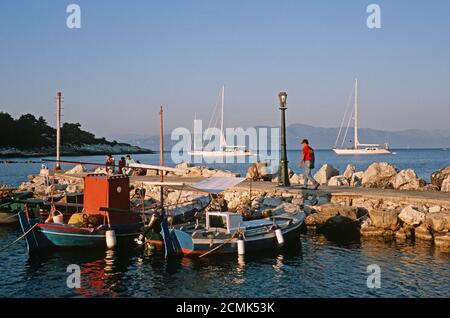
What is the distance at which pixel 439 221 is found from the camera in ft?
55.8

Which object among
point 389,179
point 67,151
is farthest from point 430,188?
point 67,151

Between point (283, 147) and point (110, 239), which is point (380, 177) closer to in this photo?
point (283, 147)

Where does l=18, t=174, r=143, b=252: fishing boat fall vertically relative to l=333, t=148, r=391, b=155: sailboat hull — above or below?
below

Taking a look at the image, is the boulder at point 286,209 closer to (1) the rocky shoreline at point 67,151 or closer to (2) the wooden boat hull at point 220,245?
(2) the wooden boat hull at point 220,245

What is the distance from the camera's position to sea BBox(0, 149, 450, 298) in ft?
40.4

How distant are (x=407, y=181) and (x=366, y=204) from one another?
4797 millimetres

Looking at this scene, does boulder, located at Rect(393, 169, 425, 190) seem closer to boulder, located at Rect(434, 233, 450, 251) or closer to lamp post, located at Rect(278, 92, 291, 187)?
lamp post, located at Rect(278, 92, 291, 187)

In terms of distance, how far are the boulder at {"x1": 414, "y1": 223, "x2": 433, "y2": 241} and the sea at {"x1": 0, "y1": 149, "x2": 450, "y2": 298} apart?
1.93ft

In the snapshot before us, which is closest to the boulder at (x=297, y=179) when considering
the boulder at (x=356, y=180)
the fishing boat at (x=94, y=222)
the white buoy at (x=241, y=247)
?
the boulder at (x=356, y=180)

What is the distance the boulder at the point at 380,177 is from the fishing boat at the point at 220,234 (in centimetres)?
920

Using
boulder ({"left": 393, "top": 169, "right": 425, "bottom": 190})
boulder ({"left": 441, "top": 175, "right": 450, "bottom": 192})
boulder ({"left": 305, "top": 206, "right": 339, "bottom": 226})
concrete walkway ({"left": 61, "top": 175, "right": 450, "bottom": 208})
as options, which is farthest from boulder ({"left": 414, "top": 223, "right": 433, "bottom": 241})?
boulder ({"left": 393, "top": 169, "right": 425, "bottom": 190})

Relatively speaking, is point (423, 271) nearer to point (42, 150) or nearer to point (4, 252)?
point (4, 252)

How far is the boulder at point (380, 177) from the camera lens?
998 inches
